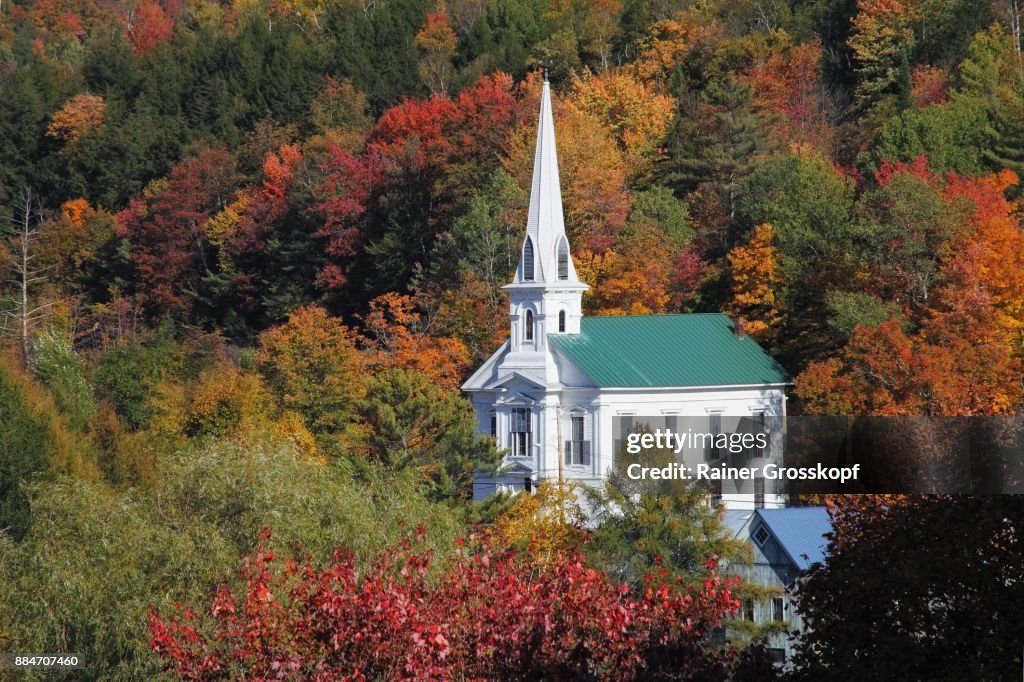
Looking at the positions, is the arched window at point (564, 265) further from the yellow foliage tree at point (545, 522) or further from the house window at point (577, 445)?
the yellow foliage tree at point (545, 522)

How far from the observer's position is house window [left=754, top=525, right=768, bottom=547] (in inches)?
1961

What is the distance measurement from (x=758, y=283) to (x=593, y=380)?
286 inches

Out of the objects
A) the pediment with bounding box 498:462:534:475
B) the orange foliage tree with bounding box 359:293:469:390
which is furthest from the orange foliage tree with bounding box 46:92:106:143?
the pediment with bounding box 498:462:534:475

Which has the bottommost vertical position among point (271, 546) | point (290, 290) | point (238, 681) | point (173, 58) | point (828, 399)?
point (238, 681)

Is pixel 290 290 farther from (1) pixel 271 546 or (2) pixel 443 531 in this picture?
(1) pixel 271 546

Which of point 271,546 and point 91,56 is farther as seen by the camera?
point 91,56

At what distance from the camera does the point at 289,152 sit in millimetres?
106375

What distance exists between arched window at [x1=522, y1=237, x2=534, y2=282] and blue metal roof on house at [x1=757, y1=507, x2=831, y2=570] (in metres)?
22.7

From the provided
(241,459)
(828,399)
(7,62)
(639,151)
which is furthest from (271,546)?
(7,62)

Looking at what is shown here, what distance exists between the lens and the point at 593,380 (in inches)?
2689

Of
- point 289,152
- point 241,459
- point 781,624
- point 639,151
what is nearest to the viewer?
point 781,624

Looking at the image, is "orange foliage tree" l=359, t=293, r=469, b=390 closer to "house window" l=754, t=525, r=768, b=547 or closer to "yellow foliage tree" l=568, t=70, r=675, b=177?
"yellow foliage tree" l=568, t=70, r=675, b=177

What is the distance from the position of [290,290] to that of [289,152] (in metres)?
13.3

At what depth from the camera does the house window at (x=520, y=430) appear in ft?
228
